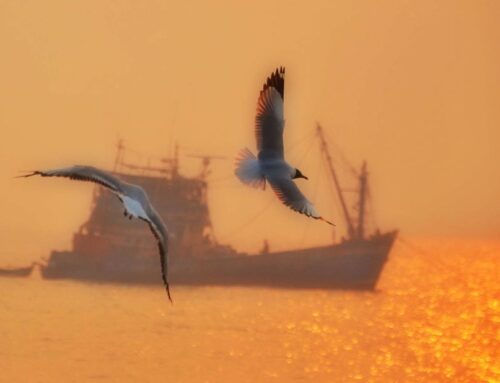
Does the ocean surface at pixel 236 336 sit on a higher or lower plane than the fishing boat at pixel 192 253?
lower

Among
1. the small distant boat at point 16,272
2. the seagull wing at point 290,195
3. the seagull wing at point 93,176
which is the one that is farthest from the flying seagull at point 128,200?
the small distant boat at point 16,272

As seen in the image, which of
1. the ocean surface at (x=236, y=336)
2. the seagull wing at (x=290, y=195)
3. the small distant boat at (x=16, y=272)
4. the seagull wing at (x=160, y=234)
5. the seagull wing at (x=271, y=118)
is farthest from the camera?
the small distant boat at (x=16, y=272)

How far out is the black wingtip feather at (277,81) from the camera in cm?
598

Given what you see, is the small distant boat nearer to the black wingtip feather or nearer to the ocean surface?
the ocean surface

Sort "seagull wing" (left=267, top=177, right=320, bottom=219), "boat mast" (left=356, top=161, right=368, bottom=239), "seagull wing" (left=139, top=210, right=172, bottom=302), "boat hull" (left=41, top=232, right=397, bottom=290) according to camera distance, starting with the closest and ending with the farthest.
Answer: "seagull wing" (left=139, top=210, right=172, bottom=302)
"seagull wing" (left=267, top=177, right=320, bottom=219)
"boat mast" (left=356, top=161, right=368, bottom=239)
"boat hull" (left=41, top=232, right=397, bottom=290)

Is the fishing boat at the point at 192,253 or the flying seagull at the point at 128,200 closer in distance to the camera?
the flying seagull at the point at 128,200

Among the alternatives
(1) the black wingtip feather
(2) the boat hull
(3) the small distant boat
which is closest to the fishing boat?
(2) the boat hull

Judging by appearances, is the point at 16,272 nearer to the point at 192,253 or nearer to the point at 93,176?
the point at 192,253

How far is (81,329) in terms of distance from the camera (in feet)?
276

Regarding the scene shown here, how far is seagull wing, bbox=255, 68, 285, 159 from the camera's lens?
5.32 m

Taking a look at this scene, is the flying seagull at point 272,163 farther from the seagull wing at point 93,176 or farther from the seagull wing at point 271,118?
the seagull wing at point 93,176

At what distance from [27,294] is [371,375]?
65198 mm

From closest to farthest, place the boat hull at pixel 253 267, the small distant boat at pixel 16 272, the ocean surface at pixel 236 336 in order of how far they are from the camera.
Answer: the ocean surface at pixel 236 336 < the boat hull at pixel 253 267 < the small distant boat at pixel 16 272

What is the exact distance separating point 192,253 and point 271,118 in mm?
101158
